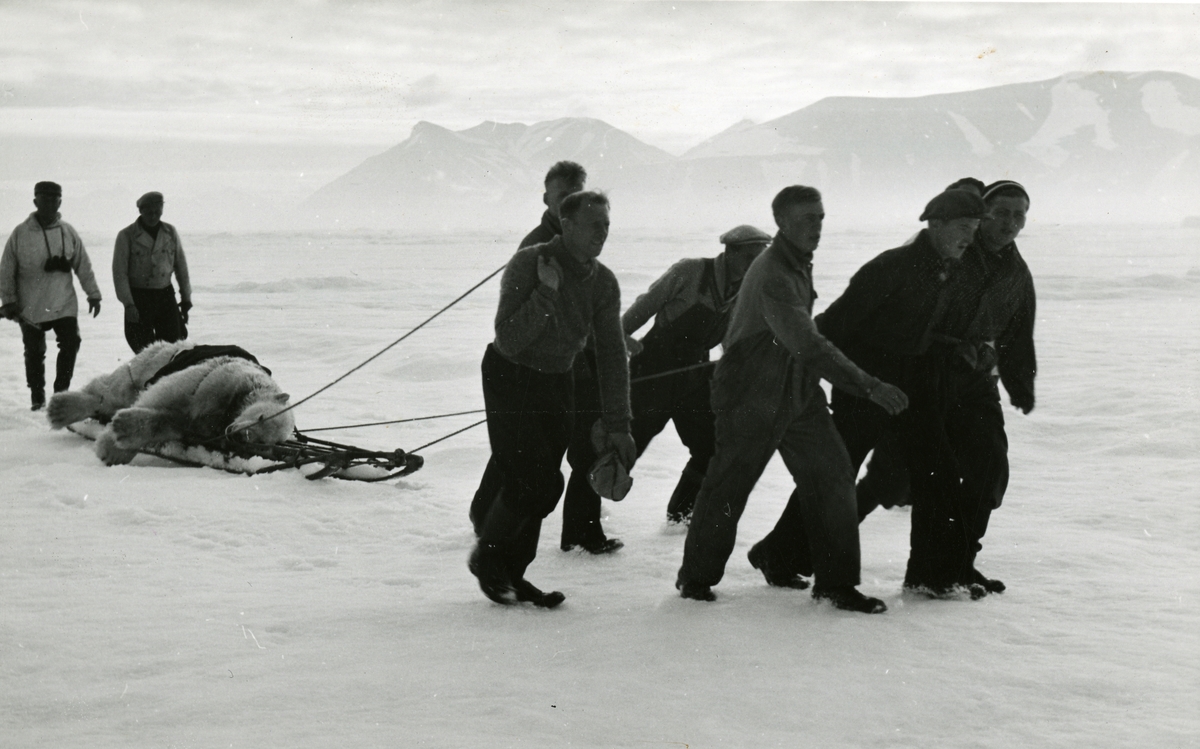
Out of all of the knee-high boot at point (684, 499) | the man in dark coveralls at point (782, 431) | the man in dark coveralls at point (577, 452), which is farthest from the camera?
the knee-high boot at point (684, 499)

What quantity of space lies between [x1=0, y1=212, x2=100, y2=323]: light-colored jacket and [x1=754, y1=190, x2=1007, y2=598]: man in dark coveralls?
6586mm

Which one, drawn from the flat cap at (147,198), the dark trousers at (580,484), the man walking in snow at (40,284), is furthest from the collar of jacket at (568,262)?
the man walking in snow at (40,284)

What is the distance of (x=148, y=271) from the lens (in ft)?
26.9

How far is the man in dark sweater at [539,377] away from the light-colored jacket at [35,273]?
228 inches

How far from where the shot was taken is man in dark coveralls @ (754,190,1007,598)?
159 inches

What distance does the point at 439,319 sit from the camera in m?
16.4

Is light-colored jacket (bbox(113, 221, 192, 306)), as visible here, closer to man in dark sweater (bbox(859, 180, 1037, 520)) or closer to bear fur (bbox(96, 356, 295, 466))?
bear fur (bbox(96, 356, 295, 466))

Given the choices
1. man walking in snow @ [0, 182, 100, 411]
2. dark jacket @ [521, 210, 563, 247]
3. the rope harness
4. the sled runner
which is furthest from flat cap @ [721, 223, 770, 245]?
man walking in snow @ [0, 182, 100, 411]

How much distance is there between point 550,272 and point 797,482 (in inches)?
47.6

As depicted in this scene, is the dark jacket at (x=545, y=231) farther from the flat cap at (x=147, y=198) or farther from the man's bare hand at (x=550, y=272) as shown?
the flat cap at (x=147, y=198)

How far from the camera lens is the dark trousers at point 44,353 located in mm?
8445

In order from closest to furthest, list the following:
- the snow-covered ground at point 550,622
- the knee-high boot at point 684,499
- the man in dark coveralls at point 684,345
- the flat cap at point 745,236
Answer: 1. the snow-covered ground at point 550,622
2. the flat cap at point 745,236
3. the man in dark coveralls at point 684,345
4. the knee-high boot at point 684,499

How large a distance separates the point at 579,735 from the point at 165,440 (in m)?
4.76

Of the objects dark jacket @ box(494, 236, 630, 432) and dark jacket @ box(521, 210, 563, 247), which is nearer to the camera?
dark jacket @ box(494, 236, 630, 432)
